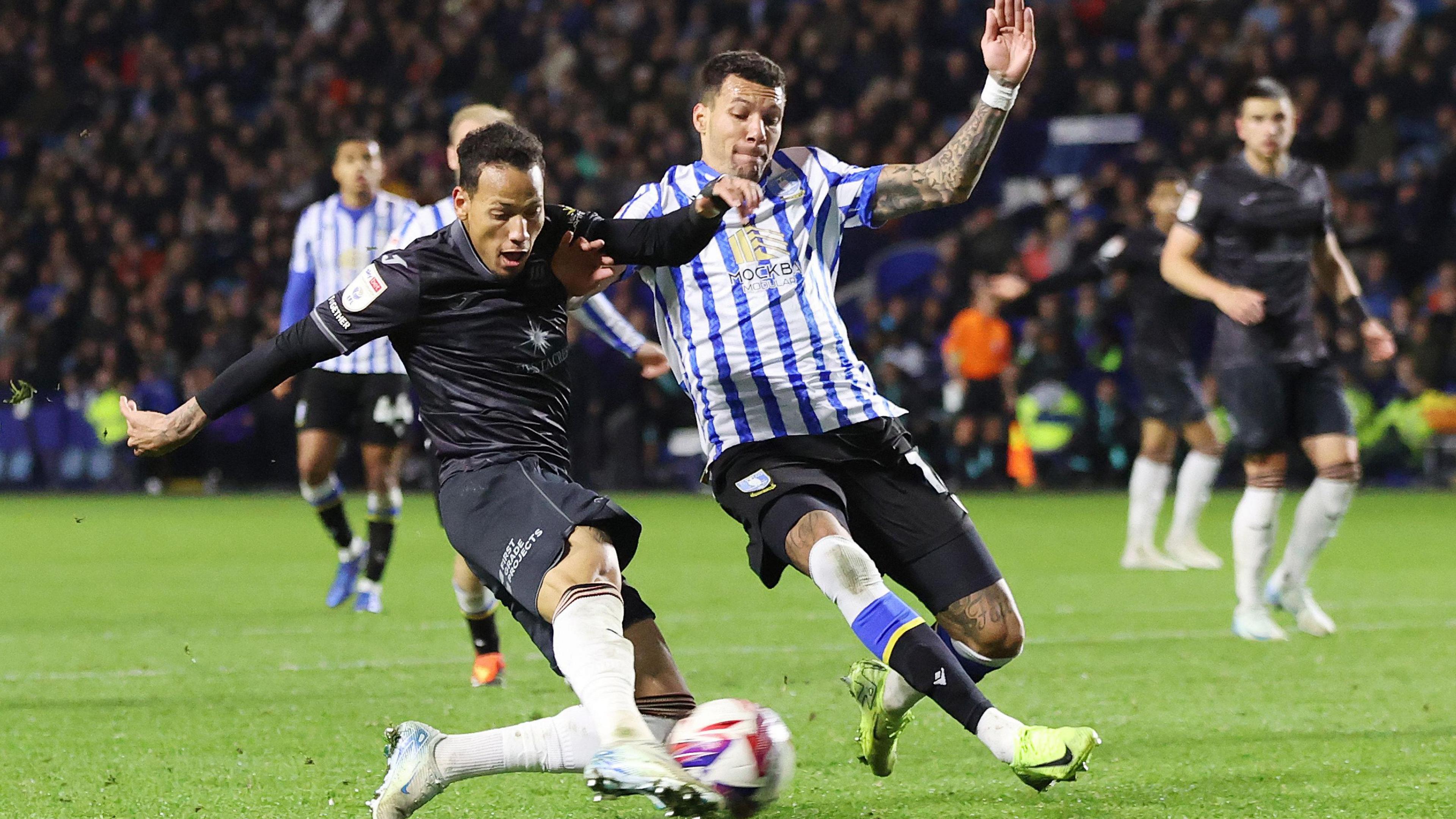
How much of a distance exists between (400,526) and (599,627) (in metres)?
10.1

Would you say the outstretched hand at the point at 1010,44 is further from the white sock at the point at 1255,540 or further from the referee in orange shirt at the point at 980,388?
the referee in orange shirt at the point at 980,388

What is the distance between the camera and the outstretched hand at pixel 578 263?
13.7ft

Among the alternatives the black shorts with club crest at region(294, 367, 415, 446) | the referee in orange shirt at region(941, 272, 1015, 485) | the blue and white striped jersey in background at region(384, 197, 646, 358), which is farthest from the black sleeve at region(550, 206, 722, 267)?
the referee in orange shirt at region(941, 272, 1015, 485)

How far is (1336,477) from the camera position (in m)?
7.11

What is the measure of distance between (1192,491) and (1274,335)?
3.23m

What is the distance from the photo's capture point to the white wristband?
442 centimetres

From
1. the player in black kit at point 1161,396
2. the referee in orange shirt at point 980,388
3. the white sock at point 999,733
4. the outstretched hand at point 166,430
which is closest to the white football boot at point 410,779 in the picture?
the outstretched hand at point 166,430

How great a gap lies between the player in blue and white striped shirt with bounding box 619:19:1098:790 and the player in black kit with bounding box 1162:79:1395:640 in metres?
2.69

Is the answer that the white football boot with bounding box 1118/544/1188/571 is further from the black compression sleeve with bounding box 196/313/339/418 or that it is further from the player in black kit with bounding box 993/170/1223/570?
the black compression sleeve with bounding box 196/313/339/418

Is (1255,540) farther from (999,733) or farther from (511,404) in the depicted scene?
(511,404)

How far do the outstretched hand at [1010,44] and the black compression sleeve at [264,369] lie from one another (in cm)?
183

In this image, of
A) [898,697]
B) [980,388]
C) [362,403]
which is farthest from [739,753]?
[980,388]

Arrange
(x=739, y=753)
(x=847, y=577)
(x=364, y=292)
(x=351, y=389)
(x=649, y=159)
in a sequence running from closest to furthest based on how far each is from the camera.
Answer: (x=739, y=753) < (x=364, y=292) < (x=847, y=577) < (x=351, y=389) < (x=649, y=159)

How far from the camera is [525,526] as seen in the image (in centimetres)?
383
